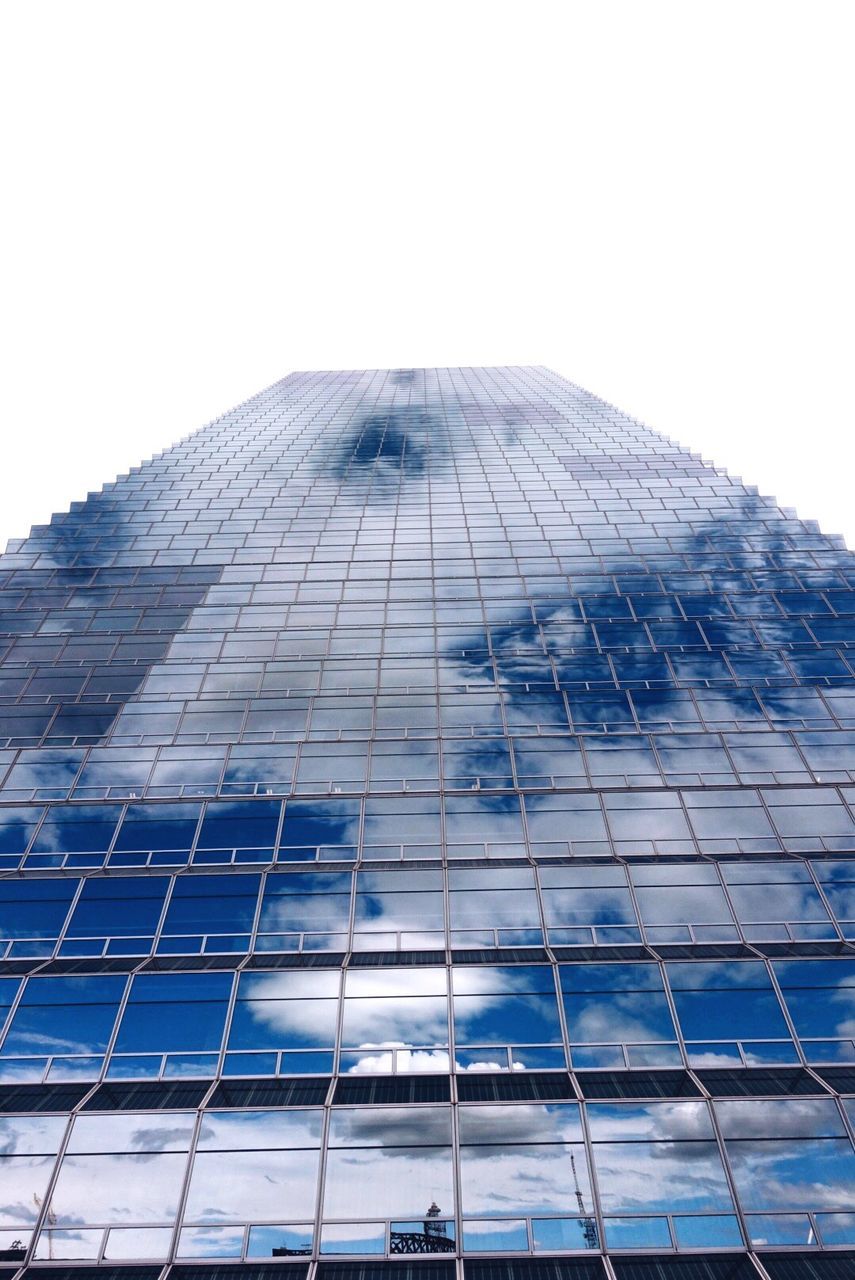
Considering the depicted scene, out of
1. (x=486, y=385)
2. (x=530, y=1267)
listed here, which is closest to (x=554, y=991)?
(x=530, y=1267)

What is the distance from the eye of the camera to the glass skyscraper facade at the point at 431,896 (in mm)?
23047

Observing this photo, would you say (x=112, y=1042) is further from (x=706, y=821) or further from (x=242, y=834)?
(x=706, y=821)

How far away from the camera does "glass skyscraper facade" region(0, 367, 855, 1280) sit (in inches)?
907

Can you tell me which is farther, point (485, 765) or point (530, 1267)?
point (485, 765)

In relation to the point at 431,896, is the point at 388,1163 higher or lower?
lower

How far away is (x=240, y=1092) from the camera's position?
26.5 metres

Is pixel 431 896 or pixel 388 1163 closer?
pixel 388 1163

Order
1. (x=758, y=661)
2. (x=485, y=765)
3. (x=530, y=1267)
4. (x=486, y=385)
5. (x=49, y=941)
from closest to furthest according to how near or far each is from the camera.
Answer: (x=530, y=1267)
(x=49, y=941)
(x=485, y=765)
(x=758, y=661)
(x=486, y=385)

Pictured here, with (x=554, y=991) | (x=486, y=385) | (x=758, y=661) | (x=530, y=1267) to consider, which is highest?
(x=486, y=385)

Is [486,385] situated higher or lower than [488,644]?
higher

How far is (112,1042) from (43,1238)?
638 cm

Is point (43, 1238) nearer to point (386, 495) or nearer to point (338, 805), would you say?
point (338, 805)

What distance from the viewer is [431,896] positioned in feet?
110

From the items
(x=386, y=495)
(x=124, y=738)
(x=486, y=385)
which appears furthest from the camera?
(x=486, y=385)
